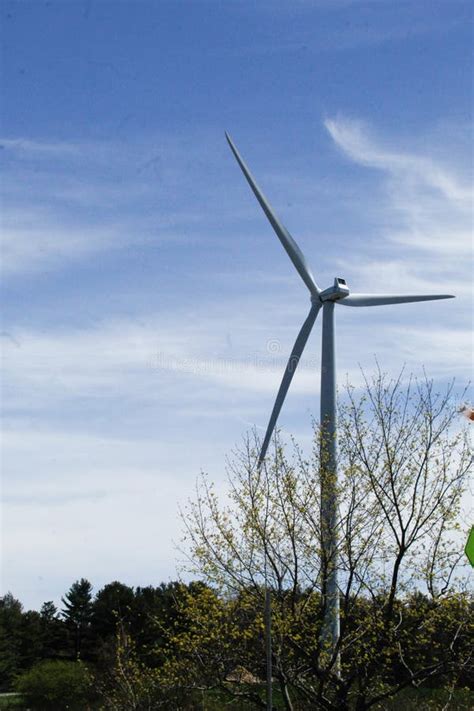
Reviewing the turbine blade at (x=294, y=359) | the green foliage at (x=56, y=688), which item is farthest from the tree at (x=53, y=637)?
the turbine blade at (x=294, y=359)

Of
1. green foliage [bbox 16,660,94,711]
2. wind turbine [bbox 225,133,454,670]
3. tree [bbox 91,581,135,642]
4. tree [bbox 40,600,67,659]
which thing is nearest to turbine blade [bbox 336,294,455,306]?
wind turbine [bbox 225,133,454,670]

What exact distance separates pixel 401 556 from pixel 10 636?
171 feet

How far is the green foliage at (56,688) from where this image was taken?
160 feet

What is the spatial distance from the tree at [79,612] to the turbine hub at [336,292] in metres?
44.9

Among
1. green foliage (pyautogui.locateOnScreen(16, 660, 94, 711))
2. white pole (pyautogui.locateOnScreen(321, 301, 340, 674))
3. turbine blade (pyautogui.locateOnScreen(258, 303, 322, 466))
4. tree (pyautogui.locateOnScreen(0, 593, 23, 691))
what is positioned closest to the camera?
white pole (pyautogui.locateOnScreen(321, 301, 340, 674))

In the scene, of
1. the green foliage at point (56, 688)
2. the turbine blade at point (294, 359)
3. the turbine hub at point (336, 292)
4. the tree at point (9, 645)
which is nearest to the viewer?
the turbine blade at point (294, 359)

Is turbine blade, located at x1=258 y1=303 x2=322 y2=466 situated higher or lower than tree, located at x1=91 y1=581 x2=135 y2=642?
higher

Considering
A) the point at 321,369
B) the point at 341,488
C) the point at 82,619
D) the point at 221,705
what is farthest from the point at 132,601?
the point at 341,488

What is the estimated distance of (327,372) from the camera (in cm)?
2534

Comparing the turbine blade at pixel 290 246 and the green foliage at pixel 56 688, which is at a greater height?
the turbine blade at pixel 290 246

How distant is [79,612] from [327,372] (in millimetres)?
48671

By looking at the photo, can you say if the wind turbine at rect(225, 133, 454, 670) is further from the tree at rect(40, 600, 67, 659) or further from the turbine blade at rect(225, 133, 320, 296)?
the tree at rect(40, 600, 67, 659)

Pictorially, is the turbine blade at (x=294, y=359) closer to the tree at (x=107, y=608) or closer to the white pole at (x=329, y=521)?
the white pole at (x=329, y=521)

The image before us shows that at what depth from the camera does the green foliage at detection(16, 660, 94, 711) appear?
48.6 m
